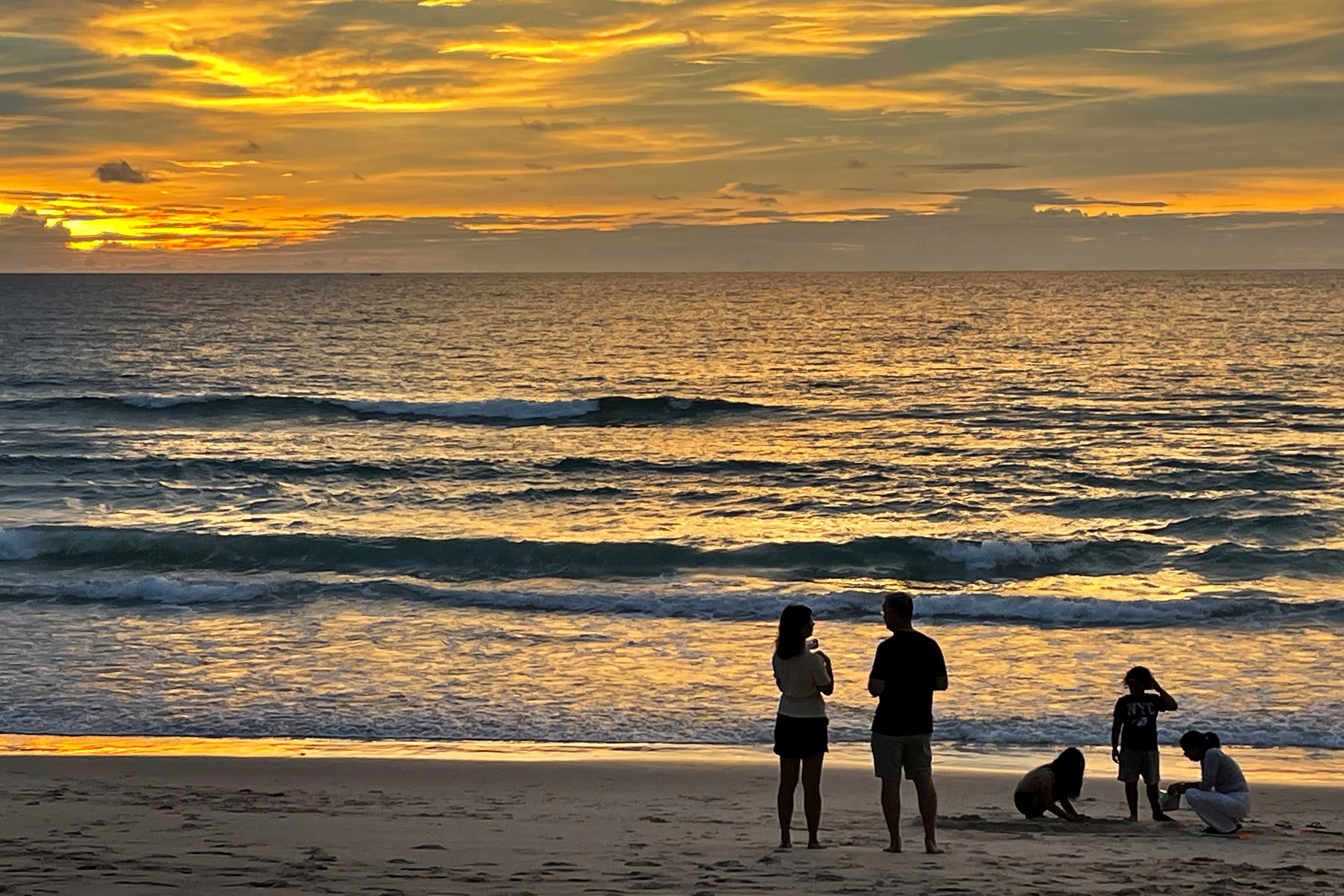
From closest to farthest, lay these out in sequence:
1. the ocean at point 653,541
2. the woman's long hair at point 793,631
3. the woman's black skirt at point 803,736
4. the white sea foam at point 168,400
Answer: the woman's long hair at point 793,631 → the woman's black skirt at point 803,736 → the ocean at point 653,541 → the white sea foam at point 168,400

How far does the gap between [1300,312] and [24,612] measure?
92768 millimetres

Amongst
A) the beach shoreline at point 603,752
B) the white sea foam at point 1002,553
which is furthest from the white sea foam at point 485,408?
the beach shoreline at point 603,752

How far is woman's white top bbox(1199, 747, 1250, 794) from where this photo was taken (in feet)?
30.7

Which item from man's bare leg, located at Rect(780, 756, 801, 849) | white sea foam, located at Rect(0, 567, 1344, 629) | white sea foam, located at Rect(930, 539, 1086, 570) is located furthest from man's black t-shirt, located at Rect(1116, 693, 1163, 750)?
white sea foam, located at Rect(930, 539, 1086, 570)

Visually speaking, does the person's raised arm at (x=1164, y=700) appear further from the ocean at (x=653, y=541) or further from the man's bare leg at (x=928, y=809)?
the ocean at (x=653, y=541)

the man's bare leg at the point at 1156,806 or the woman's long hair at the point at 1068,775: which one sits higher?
the woman's long hair at the point at 1068,775

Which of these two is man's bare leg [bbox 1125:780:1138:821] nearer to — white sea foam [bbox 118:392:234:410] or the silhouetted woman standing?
the silhouetted woman standing

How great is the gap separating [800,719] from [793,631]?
639 millimetres

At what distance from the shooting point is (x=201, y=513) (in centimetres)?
2752

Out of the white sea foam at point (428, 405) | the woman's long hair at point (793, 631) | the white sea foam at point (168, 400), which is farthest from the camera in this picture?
the white sea foam at point (168, 400)

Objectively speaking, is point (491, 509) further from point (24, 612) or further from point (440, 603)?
point (24, 612)

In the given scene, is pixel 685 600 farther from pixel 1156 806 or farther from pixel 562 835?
pixel 562 835

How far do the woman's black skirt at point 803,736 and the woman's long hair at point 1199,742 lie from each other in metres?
3.10

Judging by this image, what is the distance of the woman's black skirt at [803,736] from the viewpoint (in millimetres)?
8438
